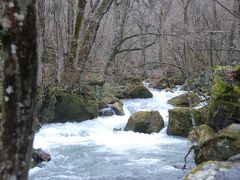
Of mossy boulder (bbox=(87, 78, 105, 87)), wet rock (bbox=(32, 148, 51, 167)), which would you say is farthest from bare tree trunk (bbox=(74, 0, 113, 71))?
wet rock (bbox=(32, 148, 51, 167))

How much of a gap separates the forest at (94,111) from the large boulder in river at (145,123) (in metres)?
0.03

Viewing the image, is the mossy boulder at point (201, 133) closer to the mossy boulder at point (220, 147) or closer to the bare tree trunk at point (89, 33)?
the mossy boulder at point (220, 147)

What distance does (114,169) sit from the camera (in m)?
8.67

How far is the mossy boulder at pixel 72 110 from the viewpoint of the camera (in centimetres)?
1361

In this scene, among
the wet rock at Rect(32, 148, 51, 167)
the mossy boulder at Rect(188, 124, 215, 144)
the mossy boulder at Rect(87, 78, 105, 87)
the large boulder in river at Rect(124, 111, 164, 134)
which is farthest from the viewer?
the mossy boulder at Rect(87, 78, 105, 87)

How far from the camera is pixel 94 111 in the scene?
14.2 metres

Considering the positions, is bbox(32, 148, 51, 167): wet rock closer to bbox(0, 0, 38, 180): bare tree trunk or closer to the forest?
the forest

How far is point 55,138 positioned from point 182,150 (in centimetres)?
369

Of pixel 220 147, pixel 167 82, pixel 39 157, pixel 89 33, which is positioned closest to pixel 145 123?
pixel 89 33

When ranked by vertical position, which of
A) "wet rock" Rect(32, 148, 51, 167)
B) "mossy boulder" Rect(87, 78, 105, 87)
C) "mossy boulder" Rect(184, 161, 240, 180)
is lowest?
"wet rock" Rect(32, 148, 51, 167)

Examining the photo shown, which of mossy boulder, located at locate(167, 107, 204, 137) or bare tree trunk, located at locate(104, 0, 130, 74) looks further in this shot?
bare tree trunk, located at locate(104, 0, 130, 74)

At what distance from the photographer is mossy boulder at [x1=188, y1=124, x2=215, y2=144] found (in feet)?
31.9

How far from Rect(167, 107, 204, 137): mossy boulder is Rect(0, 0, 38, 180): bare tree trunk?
9550mm

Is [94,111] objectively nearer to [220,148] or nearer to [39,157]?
[39,157]
